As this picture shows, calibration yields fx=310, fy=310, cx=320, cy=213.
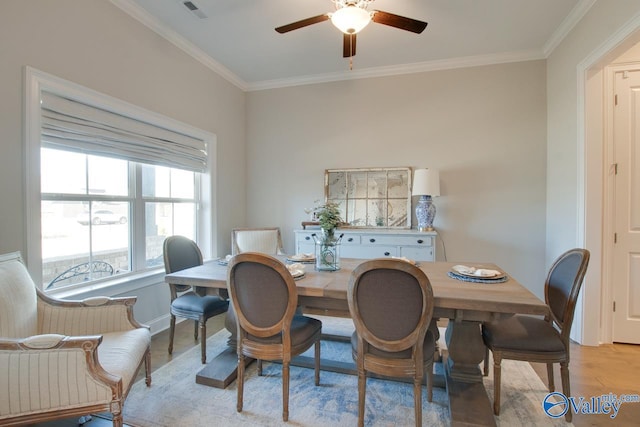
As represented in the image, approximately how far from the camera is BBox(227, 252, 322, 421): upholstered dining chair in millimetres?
1665

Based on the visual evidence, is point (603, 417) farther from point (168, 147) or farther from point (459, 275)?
point (168, 147)

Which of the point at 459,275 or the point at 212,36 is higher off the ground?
the point at 212,36

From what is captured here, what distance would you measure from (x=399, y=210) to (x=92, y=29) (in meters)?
3.36

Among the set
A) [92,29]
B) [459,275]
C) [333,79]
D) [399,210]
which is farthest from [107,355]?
[333,79]

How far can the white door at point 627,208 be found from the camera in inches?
105

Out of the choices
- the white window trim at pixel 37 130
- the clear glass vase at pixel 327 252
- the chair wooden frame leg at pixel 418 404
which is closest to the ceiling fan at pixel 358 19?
the clear glass vase at pixel 327 252

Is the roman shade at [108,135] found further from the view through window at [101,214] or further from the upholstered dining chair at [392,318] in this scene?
the upholstered dining chair at [392,318]

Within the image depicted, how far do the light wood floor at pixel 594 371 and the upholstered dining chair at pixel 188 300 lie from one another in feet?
0.61

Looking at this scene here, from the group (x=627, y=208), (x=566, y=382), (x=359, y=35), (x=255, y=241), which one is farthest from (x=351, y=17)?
(x=627, y=208)

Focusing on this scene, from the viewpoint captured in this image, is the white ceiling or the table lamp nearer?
the white ceiling

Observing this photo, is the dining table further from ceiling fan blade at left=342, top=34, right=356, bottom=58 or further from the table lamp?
ceiling fan blade at left=342, top=34, right=356, bottom=58

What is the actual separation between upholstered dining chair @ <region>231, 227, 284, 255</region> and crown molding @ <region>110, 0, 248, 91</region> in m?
1.96

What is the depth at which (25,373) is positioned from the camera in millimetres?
1318

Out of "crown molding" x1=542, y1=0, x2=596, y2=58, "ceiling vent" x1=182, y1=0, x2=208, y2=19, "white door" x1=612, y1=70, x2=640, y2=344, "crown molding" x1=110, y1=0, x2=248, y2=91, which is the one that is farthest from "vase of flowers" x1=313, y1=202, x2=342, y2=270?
"crown molding" x1=542, y1=0, x2=596, y2=58
